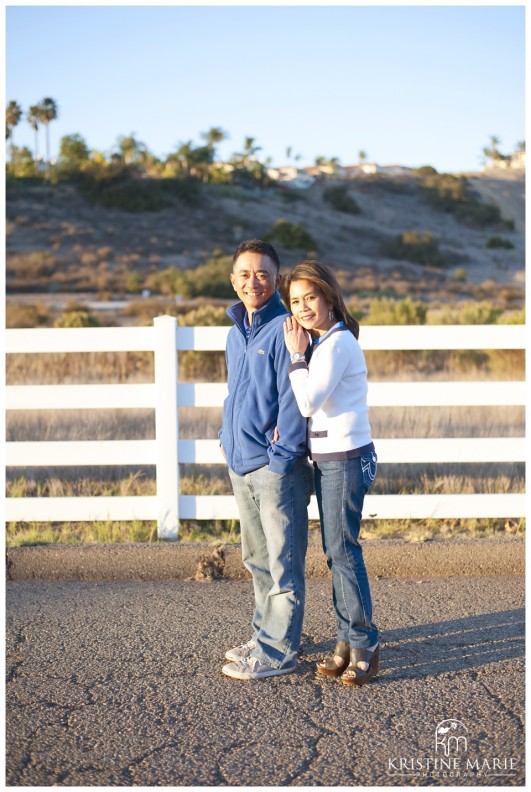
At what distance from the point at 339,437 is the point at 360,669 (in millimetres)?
955

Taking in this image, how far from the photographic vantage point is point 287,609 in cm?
379

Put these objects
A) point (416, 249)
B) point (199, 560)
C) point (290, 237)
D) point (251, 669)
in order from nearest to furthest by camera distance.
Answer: point (251, 669) < point (199, 560) < point (290, 237) < point (416, 249)

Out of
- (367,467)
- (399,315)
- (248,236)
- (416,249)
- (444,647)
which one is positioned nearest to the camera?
(367,467)

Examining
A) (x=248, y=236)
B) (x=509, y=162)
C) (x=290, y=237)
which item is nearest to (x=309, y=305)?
(x=290, y=237)

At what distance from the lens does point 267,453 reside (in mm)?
3699

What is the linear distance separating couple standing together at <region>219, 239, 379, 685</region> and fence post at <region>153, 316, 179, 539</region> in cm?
187

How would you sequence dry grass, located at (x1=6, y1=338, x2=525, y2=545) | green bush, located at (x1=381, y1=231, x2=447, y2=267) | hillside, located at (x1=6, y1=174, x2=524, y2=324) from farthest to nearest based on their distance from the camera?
1. green bush, located at (x1=381, y1=231, x2=447, y2=267)
2. hillside, located at (x1=6, y1=174, x2=524, y2=324)
3. dry grass, located at (x1=6, y1=338, x2=525, y2=545)

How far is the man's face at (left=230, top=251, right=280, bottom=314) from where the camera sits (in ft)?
12.2

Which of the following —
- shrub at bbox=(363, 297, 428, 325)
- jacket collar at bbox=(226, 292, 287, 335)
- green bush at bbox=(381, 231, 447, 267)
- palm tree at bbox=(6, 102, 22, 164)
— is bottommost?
jacket collar at bbox=(226, 292, 287, 335)

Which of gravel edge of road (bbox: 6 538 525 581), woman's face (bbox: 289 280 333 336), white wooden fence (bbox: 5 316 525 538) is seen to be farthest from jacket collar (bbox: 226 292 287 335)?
white wooden fence (bbox: 5 316 525 538)

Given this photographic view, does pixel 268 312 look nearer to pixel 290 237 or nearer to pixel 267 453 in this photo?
pixel 267 453

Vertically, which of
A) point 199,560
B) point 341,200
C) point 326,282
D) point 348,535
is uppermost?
point 341,200

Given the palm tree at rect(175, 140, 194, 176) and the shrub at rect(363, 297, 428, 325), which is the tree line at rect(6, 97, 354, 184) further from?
the shrub at rect(363, 297, 428, 325)

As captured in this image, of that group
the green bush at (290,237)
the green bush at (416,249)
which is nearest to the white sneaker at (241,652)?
the green bush at (290,237)
